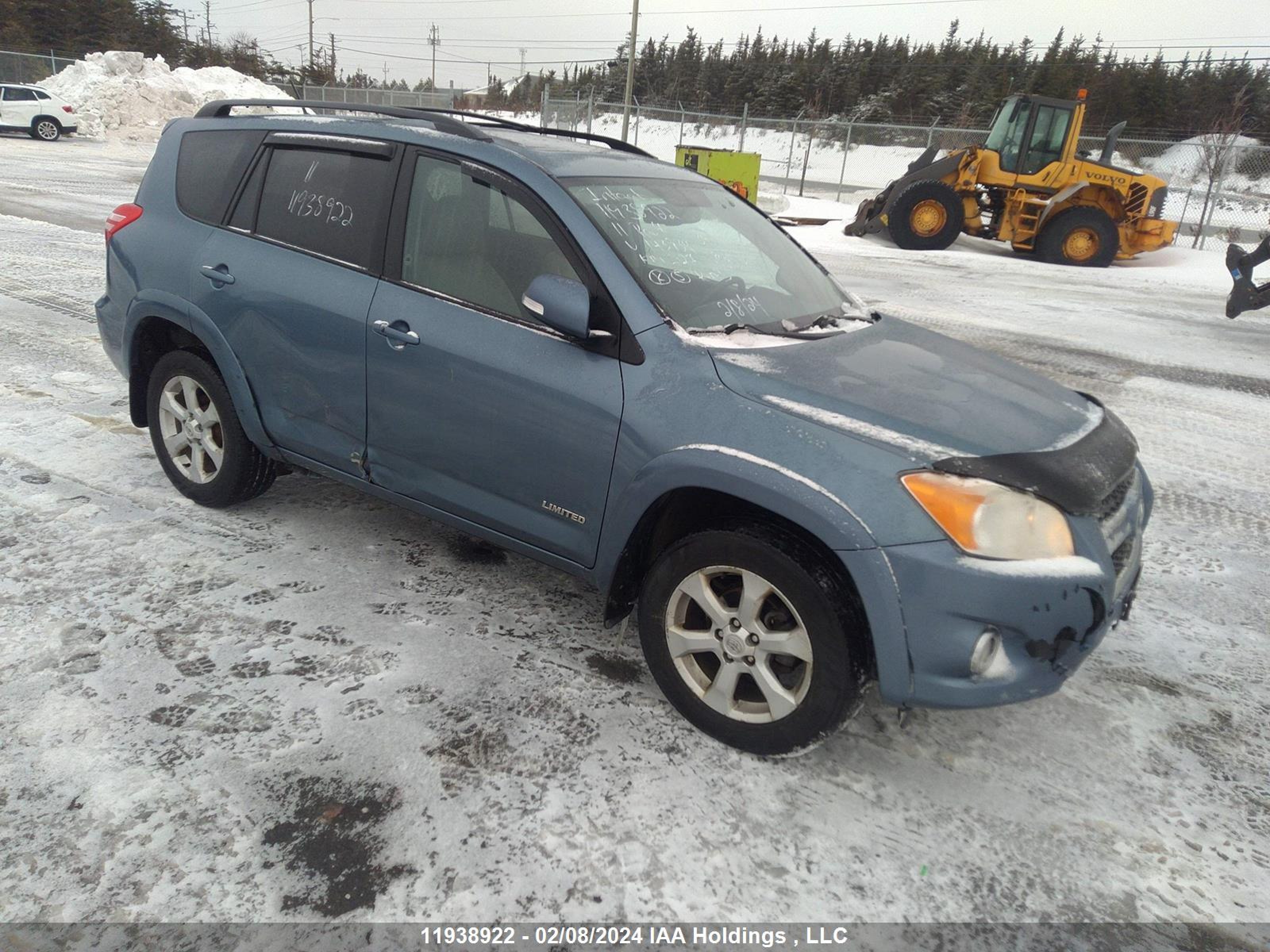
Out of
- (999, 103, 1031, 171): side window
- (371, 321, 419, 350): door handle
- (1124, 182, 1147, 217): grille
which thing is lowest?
(371, 321, 419, 350): door handle

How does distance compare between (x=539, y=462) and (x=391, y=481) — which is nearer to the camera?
(x=539, y=462)

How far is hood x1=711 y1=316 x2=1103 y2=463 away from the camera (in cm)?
238

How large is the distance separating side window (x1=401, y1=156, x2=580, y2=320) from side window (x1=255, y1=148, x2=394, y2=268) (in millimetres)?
173

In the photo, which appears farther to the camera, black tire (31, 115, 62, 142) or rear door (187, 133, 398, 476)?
black tire (31, 115, 62, 142)

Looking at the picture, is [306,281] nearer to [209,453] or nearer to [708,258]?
[209,453]

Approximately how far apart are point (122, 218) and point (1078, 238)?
1563cm

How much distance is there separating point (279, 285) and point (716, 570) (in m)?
2.14

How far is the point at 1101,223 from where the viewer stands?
1493cm

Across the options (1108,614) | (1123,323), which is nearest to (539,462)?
(1108,614)

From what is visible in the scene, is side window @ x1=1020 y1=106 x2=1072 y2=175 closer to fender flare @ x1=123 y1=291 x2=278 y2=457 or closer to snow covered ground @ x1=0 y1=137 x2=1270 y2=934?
snow covered ground @ x1=0 y1=137 x2=1270 y2=934

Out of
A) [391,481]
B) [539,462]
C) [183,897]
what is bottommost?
[183,897]

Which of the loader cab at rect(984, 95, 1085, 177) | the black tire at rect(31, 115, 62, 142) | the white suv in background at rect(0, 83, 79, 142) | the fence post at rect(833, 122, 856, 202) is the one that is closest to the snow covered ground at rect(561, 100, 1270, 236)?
the fence post at rect(833, 122, 856, 202)

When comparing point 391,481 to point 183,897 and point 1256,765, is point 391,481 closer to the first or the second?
point 183,897

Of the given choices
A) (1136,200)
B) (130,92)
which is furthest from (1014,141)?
(130,92)
